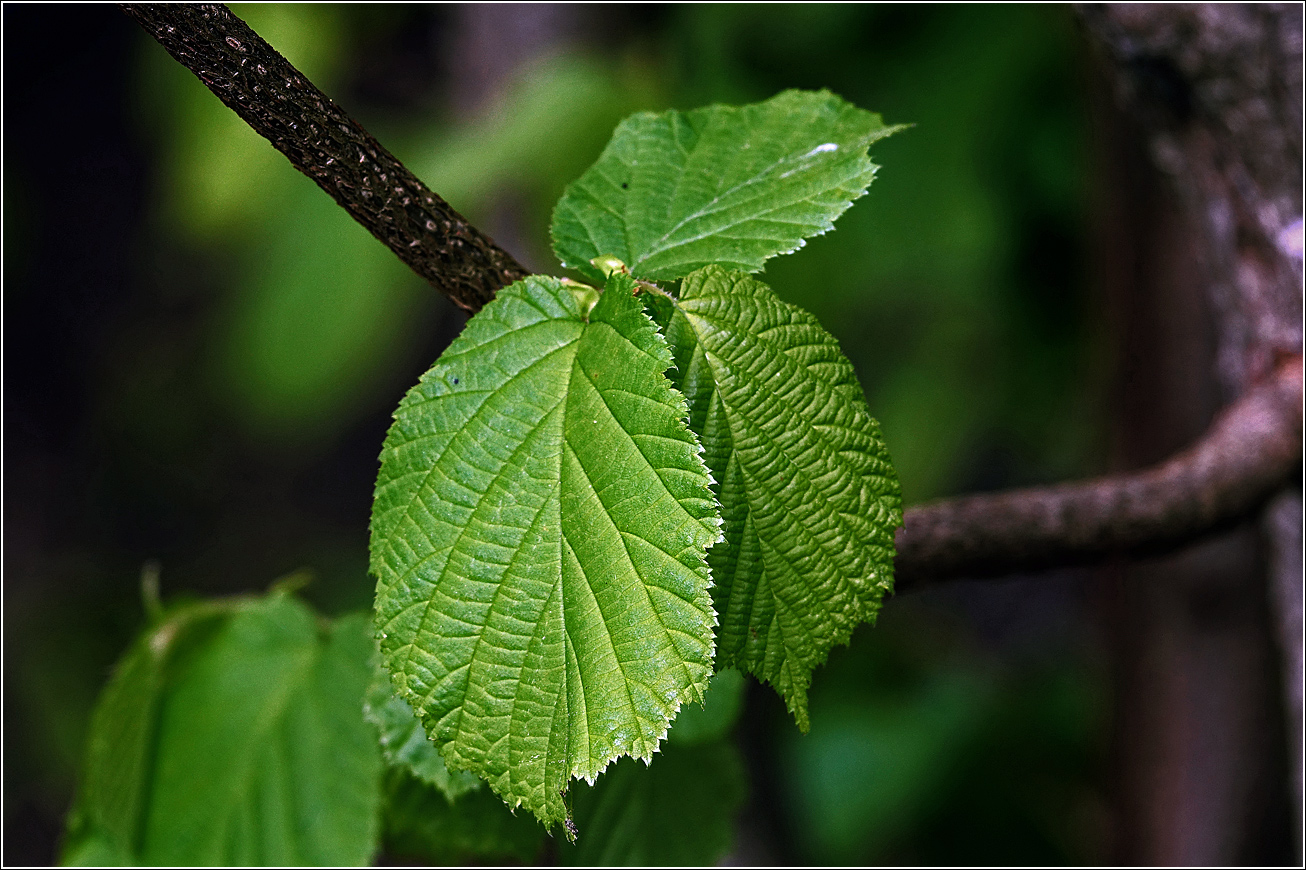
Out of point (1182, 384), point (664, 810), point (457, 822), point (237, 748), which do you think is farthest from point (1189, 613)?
point (237, 748)

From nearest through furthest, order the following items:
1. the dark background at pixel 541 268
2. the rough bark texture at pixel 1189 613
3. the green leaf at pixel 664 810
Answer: the green leaf at pixel 664 810 → the rough bark texture at pixel 1189 613 → the dark background at pixel 541 268

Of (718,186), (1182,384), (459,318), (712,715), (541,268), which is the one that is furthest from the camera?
(459,318)

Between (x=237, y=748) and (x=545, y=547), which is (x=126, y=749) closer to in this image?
(x=237, y=748)

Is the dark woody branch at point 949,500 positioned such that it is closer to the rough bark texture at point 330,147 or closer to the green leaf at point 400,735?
the rough bark texture at point 330,147

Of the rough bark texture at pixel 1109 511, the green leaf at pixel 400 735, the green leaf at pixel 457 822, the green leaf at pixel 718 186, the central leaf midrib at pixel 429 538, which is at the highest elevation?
the green leaf at pixel 718 186

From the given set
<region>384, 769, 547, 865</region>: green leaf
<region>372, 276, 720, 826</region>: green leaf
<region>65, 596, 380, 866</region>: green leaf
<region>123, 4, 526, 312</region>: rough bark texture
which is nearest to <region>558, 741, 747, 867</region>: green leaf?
<region>384, 769, 547, 865</region>: green leaf

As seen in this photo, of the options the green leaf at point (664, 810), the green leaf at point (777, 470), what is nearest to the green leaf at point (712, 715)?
the green leaf at point (664, 810)

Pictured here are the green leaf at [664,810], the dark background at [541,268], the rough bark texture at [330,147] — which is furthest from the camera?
the dark background at [541,268]

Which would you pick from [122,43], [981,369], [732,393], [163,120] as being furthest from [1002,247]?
[122,43]
